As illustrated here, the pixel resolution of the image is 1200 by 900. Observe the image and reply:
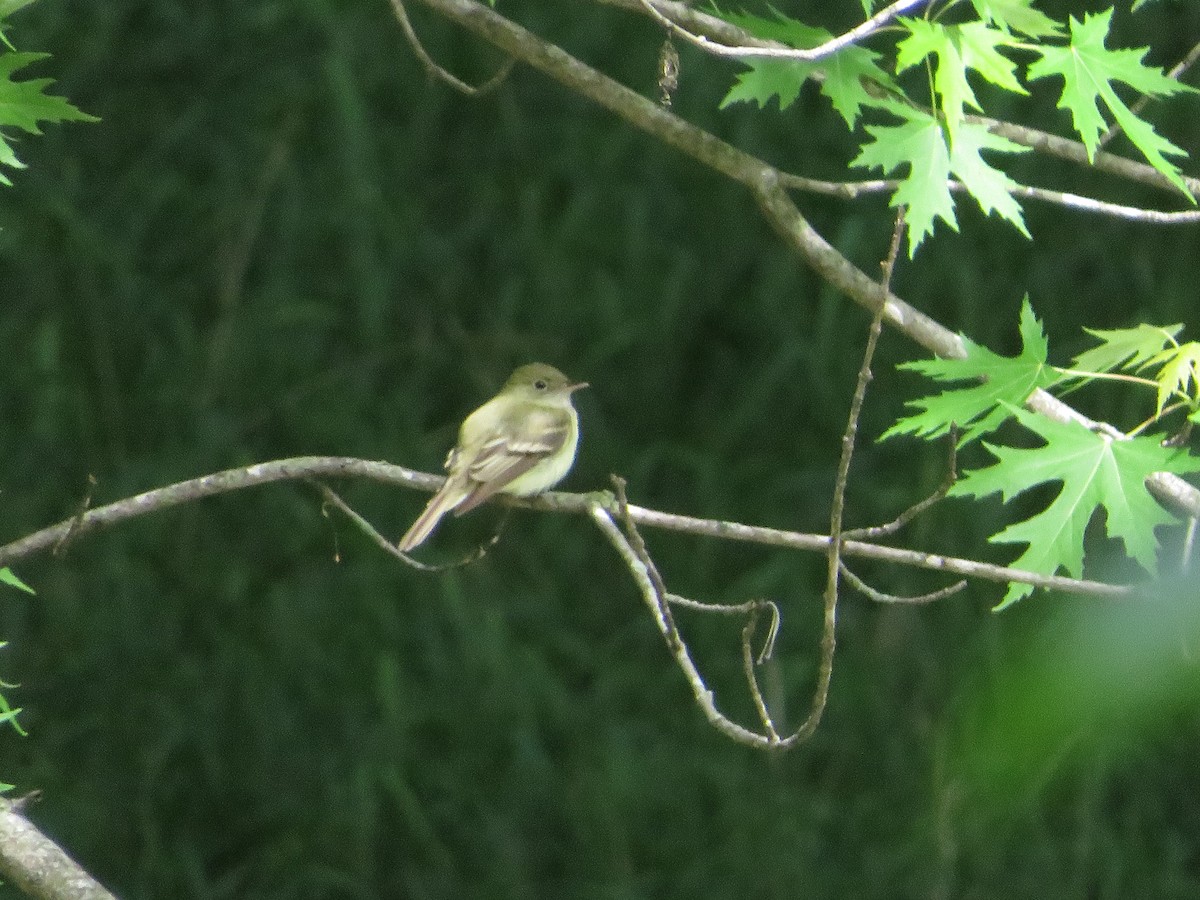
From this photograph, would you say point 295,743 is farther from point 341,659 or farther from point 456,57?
point 456,57

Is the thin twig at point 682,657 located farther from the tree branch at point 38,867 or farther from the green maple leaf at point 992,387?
the tree branch at point 38,867

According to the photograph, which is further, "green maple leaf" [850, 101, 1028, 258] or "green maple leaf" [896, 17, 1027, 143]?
"green maple leaf" [850, 101, 1028, 258]

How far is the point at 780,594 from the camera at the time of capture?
6.49m

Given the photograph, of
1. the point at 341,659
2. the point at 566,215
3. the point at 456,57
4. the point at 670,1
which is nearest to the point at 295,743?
the point at 341,659

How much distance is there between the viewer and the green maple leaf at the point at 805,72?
12.5 feet

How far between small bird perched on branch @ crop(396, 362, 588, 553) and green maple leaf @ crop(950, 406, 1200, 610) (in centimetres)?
149

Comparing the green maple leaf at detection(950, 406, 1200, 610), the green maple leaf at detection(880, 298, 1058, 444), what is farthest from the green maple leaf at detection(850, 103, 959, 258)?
the green maple leaf at detection(950, 406, 1200, 610)

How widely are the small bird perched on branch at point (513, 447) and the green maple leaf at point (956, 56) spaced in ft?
5.37

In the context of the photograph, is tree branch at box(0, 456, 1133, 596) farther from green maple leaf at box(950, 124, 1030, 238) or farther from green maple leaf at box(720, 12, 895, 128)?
green maple leaf at box(720, 12, 895, 128)

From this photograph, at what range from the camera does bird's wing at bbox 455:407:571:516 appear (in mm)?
4875

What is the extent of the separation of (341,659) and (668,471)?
133cm

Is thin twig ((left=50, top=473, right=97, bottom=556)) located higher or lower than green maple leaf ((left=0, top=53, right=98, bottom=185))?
lower

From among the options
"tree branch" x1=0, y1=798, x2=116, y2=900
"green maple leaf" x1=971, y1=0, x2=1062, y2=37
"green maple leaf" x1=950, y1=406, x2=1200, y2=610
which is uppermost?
"green maple leaf" x1=971, y1=0, x2=1062, y2=37

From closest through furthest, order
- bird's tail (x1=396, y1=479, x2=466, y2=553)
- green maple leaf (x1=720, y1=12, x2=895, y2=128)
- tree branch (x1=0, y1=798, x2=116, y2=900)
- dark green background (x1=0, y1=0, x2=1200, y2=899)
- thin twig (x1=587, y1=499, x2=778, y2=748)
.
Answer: tree branch (x1=0, y1=798, x2=116, y2=900), thin twig (x1=587, y1=499, x2=778, y2=748), green maple leaf (x1=720, y1=12, x2=895, y2=128), bird's tail (x1=396, y1=479, x2=466, y2=553), dark green background (x1=0, y1=0, x2=1200, y2=899)
